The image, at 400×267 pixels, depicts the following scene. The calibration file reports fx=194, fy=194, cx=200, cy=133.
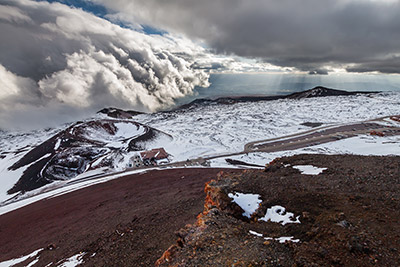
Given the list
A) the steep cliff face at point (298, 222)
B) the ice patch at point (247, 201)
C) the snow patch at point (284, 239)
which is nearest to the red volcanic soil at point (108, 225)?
the steep cliff face at point (298, 222)

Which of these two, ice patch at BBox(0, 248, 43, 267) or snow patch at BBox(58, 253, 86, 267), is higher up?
snow patch at BBox(58, 253, 86, 267)

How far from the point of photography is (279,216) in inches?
321

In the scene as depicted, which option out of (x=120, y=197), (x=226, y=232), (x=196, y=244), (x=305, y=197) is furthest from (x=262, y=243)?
(x=120, y=197)

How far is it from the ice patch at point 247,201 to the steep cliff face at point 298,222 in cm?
4

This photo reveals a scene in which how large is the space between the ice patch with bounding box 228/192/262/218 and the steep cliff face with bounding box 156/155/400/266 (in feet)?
0.15

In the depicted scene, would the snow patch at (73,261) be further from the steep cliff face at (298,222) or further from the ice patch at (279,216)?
the ice patch at (279,216)

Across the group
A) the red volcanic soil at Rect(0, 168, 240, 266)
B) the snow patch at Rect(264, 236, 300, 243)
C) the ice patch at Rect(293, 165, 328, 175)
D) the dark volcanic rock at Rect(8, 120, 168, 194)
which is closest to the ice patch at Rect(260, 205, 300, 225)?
the snow patch at Rect(264, 236, 300, 243)

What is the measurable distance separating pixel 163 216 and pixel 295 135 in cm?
5619

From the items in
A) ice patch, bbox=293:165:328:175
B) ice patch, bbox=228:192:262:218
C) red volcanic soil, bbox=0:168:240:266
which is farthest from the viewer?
ice patch, bbox=293:165:328:175

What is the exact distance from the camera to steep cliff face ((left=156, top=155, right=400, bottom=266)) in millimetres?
5539

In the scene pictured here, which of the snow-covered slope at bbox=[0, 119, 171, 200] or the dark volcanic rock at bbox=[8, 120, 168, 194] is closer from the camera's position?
the snow-covered slope at bbox=[0, 119, 171, 200]

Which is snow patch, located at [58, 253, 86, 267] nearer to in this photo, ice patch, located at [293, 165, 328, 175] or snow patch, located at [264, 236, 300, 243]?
snow patch, located at [264, 236, 300, 243]

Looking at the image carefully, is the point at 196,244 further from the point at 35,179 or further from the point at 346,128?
the point at 346,128

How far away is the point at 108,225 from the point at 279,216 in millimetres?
12763
